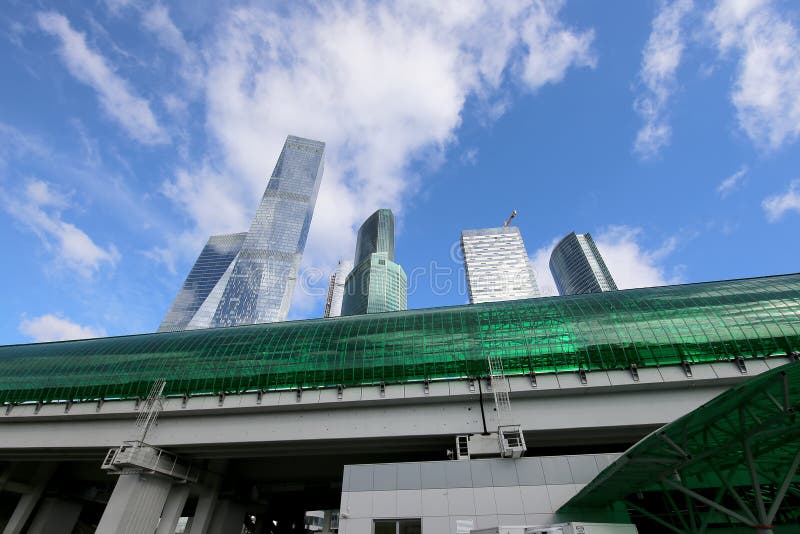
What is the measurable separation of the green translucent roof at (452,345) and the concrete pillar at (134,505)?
6918 millimetres

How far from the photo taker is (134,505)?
2762 cm

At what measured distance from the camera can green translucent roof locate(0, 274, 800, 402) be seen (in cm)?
2652

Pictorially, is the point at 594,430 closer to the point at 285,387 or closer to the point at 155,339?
the point at 285,387

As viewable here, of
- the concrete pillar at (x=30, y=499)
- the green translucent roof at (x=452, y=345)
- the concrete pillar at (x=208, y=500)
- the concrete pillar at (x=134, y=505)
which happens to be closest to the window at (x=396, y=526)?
the green translucent roof at (x=452, y=345)

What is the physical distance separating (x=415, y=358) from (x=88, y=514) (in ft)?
185

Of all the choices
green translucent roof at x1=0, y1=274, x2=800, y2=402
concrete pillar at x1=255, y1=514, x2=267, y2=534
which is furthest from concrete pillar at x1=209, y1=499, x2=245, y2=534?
green translucent roof at x1=0, y1=274, x2=800, y2=402

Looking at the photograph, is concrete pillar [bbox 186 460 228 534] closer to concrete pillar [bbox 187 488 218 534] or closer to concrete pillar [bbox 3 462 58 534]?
concrete pillar [bbox 187 488 218 534]

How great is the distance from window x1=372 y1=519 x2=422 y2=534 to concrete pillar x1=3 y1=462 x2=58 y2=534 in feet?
138

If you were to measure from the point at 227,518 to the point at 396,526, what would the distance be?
83.9ft

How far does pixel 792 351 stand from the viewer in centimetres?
2470

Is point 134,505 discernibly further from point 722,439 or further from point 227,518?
point 722,439

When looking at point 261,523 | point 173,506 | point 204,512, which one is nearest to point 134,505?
point 173,506

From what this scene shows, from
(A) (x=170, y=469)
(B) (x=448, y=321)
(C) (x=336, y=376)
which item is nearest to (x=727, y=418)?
(B) (x=448, y=321)

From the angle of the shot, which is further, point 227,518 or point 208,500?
point 227,518
